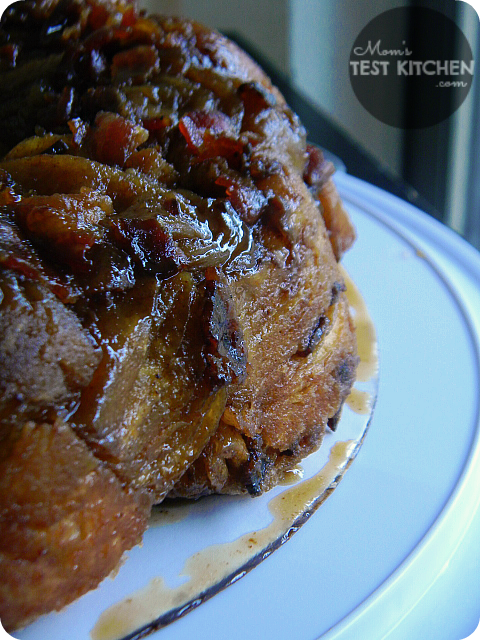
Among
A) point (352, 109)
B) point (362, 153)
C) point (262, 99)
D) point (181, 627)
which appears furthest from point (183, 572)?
point (352, 109)

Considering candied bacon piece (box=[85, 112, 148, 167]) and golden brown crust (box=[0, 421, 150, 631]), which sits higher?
candied bacon piece (box=[85, 112, 148, 167])

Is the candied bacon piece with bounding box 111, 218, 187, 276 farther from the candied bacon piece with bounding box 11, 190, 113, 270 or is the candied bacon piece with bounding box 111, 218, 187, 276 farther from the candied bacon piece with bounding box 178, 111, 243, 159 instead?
the candied bacon piece with bounding box 178, 111, 243, 159

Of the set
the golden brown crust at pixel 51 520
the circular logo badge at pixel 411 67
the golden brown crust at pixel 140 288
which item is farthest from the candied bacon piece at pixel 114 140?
the circular logo badge at pixel 411 67

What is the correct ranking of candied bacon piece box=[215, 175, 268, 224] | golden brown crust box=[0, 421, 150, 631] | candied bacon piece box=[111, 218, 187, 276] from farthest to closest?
candied bacon piece box=[215, 175, 268, 224] → candied bacon piece box=[111, 218, 187, 276] → golden brown crust box=[0, 421, 150, 631]

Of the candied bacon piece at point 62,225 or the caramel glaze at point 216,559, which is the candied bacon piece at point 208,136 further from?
the caramel glaze at point 216,559

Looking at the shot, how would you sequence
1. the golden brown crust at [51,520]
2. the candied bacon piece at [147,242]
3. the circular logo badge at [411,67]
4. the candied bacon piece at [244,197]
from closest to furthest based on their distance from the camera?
the golden brown crust at [51,520] < the candied bacon piece at [147,242] < the candied bacon piece at [244,197] < the circular logo badge at [411,67]

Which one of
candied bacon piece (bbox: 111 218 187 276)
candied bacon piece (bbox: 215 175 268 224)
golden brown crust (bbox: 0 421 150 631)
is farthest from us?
candied bacon piece (bbox: 215 175 268 224)

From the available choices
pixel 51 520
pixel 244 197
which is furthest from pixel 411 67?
pixel 51 520

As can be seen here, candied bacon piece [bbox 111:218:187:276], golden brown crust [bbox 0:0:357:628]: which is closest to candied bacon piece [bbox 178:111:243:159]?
golden brown crust [bbox 0:0:357:628]
